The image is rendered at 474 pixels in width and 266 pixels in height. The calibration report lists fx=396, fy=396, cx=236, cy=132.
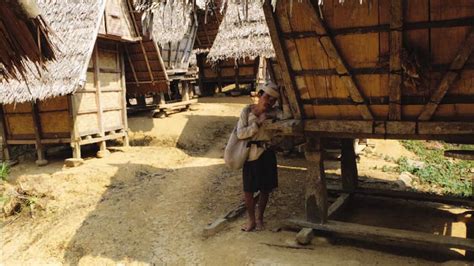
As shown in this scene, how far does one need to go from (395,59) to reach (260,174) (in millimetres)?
2324

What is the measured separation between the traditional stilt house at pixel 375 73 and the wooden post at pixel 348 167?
1.64 metres

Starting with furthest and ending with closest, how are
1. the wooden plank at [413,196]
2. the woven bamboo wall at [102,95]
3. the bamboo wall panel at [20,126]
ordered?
the bamboo wall panel at [20,126]
the woven bamboo wall at [102,95]
the wooden plank at [413,196]

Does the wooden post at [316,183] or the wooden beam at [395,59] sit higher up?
the wooden beam at [395,59]

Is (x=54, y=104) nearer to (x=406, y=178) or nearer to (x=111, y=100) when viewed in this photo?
(x=111, y=100)

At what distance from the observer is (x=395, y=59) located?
12.4 feet

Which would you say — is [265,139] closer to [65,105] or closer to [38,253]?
[38,253]

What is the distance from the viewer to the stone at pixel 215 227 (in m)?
5.50

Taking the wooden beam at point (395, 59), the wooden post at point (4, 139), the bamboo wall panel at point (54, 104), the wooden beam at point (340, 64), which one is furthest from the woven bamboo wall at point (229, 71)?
the wooden beam at point (395, 59)

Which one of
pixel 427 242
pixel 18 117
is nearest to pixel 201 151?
pixel 18 117

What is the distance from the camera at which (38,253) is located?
6.14 meters

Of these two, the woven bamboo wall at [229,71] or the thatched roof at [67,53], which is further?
the woven bamboo wall at [229,71]

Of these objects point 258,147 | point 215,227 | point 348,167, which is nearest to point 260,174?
point 258,147

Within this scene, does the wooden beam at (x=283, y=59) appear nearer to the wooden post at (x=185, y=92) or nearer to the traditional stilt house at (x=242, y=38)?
the traditional stilt house at (x=242, y=38)

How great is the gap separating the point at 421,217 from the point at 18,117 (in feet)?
30.5
